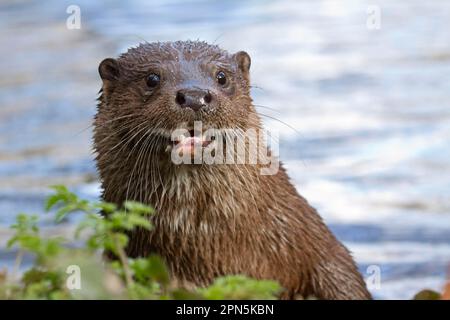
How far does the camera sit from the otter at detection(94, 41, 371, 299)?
5.44 meters

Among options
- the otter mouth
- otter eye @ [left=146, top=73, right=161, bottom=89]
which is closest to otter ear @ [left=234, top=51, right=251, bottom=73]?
otter eye @ [left=146, top=73, right=161, bottom=89]

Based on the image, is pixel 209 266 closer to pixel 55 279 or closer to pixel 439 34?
pixel 55 279

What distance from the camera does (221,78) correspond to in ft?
18.4

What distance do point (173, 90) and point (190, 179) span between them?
17.7 inches

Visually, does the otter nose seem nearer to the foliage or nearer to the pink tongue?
the pink tongue

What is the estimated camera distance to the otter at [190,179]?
5.44m

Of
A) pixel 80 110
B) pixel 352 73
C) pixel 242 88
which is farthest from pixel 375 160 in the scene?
pixel 242 88

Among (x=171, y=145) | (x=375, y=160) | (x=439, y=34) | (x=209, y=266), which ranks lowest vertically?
(x=209, y=266)

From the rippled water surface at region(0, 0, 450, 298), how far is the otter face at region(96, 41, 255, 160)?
149 centimetres

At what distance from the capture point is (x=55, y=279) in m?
3.82

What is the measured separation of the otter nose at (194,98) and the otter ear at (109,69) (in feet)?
2.12

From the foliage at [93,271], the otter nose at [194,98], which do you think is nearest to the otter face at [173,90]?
the otter nose at [194,98]

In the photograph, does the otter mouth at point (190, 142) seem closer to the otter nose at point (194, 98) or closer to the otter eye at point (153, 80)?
the otter nose at point (194, 98)

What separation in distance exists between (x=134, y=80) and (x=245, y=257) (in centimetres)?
96
